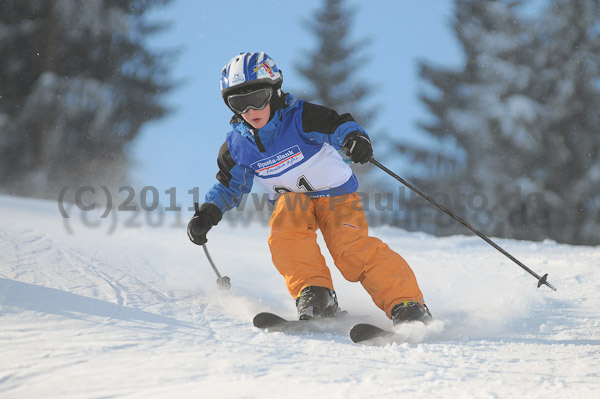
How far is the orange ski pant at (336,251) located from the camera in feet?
9.61

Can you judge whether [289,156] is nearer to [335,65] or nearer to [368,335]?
[368,335]

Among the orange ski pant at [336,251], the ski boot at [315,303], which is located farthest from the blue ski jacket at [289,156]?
the ski boot at [315,303]

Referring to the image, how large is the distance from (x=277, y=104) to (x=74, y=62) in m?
14.0

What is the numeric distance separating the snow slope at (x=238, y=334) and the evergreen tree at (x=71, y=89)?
35.3 ft

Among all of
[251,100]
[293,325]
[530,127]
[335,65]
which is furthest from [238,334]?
[335,65]

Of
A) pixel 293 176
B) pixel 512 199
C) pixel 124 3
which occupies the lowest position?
pixel 293 176

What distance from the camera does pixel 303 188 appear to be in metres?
3.29

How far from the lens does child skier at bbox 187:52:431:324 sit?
2.93m

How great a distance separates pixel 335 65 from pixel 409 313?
15.8 metres

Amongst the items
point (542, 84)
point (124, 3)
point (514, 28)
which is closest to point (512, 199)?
point (542, 84)

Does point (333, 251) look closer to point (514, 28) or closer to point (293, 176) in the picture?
point (293, 176)

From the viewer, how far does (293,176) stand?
3.22 m

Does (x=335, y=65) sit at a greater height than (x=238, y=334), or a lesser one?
greater

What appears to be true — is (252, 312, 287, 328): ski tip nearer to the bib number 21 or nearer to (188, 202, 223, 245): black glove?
(188, 202, 223, 245): black glove
